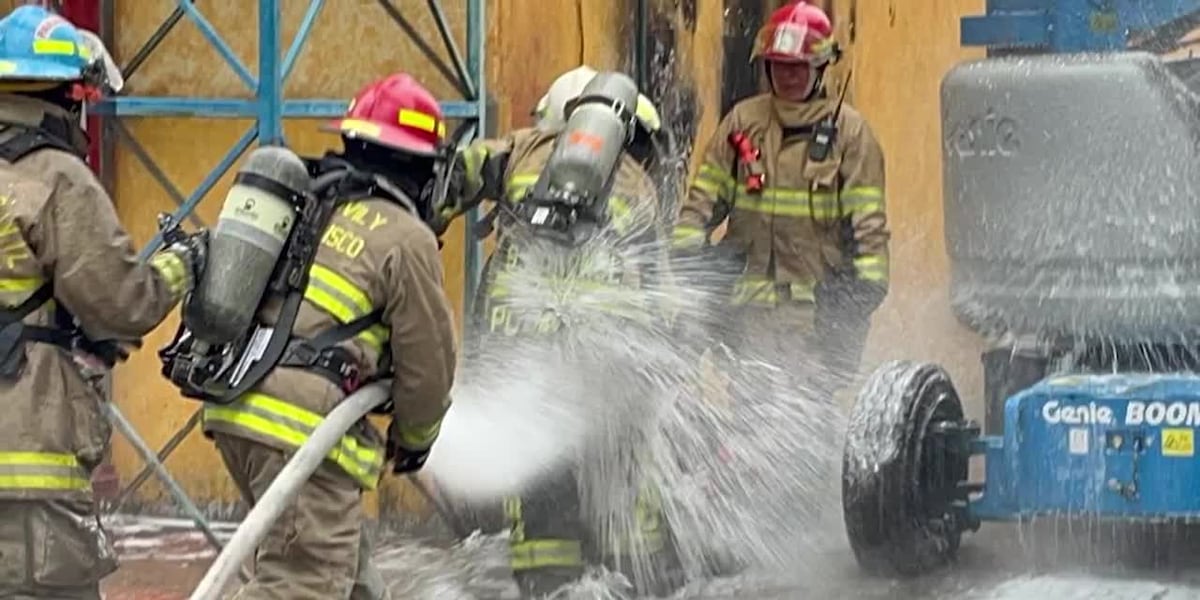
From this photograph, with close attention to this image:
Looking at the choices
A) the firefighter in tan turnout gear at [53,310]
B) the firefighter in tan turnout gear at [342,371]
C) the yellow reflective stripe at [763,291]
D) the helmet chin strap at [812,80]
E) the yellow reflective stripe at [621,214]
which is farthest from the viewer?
the helmet chin strap at [812,80]

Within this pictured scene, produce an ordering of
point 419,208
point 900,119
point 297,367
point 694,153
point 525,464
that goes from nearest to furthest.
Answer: point 297,367, point 419,208, point 525,464, point 694,153, point 900,119

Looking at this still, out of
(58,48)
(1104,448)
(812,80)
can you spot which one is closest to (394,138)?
(58,48)

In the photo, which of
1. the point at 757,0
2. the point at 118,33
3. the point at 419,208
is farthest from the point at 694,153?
the point at 419,208

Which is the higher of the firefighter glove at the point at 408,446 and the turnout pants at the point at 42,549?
the firefighter glove at the point at 408,446

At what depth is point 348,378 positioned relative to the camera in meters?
5.92

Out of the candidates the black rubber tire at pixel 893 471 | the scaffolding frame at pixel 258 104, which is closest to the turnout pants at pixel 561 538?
the black rubber tire at pixel 893 471

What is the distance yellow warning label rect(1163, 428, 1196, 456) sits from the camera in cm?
768

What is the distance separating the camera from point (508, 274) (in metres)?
7.72

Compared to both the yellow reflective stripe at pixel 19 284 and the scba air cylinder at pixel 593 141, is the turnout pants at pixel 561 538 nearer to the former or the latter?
the scba air cylinder at pixel 593 141

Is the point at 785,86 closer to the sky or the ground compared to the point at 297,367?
closer to the sky

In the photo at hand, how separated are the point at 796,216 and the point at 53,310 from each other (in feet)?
12.3

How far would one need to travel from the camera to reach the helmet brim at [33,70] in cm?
576

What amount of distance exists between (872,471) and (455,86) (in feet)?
7.68

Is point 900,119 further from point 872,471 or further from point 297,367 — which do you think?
point 297,367
